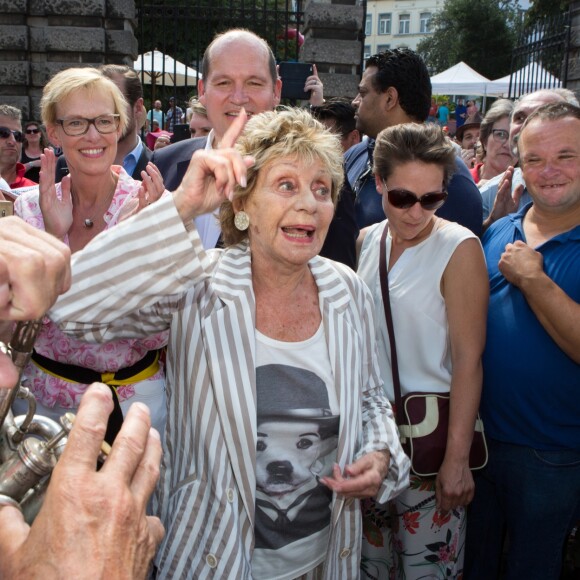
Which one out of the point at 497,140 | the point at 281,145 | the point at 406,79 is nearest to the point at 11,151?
the point at 406,79

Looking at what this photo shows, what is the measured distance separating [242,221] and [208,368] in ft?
1.75

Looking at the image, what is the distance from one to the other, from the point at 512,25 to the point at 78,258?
50221mm

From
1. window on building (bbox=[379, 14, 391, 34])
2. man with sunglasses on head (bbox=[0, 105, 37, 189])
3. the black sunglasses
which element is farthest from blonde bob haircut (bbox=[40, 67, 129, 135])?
window on building (bbox=[379, 14, 391, 34])

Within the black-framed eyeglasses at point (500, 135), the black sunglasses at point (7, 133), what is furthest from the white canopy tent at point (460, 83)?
the black sunglasses at point (7, 133)

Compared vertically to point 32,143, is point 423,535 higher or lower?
lower

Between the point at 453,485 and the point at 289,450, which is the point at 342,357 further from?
the point at 453,485

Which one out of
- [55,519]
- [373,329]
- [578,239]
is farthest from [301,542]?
[578,239]

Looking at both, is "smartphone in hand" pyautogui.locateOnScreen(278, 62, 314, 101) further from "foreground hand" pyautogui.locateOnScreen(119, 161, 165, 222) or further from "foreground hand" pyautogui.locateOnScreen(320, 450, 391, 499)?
"foreground hand" pyautogui.locateOnScreen(320, 450, 391, 499)

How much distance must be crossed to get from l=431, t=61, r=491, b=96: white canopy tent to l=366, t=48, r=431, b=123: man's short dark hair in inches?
650

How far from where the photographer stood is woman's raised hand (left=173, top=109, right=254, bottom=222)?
1.63 metres

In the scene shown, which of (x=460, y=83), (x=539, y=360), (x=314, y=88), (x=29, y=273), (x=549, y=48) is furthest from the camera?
(x=460, y=83)

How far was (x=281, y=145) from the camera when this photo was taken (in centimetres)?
216

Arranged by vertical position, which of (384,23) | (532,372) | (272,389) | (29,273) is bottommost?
(532,372)

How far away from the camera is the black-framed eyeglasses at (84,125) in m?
2.71
